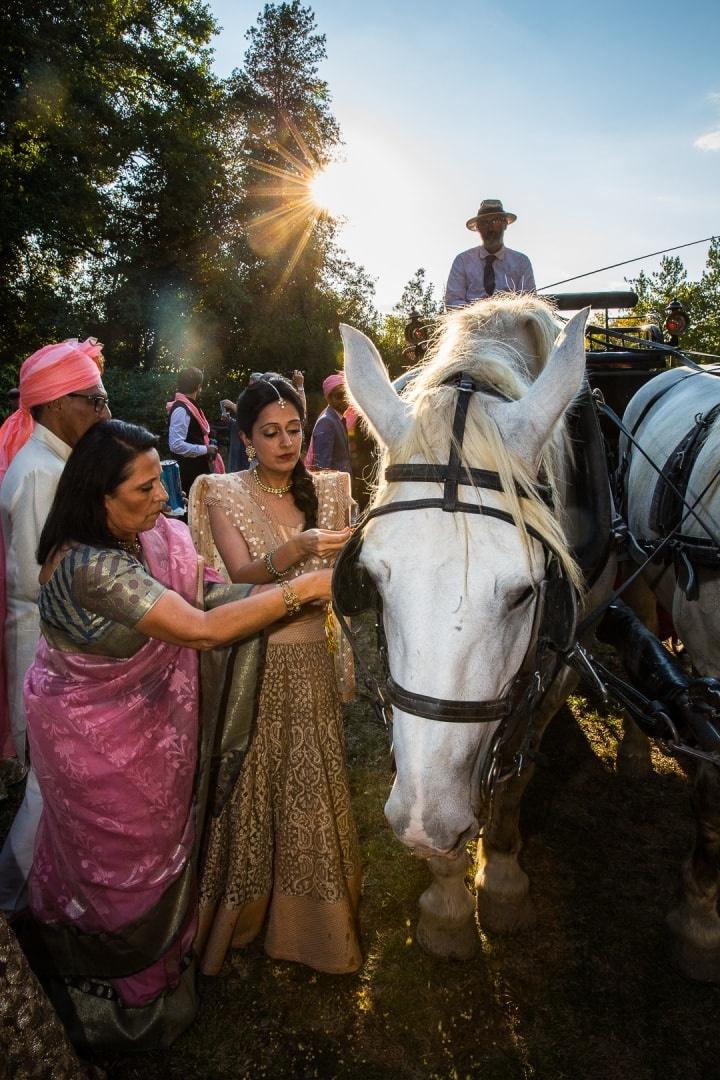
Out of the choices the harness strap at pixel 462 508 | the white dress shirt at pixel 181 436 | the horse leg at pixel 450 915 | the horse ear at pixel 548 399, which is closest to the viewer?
the harness strap at pixel 462 508

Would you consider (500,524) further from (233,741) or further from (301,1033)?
(301,1033)

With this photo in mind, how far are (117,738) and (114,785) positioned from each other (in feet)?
0.50

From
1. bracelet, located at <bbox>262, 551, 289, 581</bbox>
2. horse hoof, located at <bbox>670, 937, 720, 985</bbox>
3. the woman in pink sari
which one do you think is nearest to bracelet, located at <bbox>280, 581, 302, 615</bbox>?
the woman in pink sari

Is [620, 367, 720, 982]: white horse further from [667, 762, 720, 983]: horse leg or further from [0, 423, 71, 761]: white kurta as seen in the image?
[0, 423, 71, 761]: white kurta

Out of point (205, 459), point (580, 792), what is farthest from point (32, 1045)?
point (205, 459)

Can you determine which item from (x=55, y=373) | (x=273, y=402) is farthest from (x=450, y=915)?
(x=55, y=373)

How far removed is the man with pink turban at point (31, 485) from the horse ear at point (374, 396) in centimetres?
152

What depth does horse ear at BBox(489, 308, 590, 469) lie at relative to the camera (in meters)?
1.57

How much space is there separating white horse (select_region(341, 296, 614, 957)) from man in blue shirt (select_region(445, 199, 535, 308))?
228 cm

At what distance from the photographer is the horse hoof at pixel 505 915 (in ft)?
8.36

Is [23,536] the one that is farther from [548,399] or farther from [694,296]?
[694,296]

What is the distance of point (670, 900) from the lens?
2699mm

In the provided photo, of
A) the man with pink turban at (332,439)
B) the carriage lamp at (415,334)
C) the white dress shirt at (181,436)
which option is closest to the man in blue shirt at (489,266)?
the carriage lamp at (415,334)

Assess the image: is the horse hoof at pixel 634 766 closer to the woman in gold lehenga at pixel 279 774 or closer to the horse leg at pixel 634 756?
the horse leg at pixel 634 756
